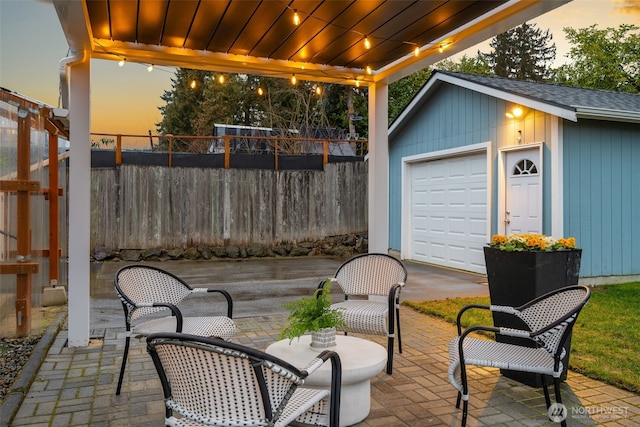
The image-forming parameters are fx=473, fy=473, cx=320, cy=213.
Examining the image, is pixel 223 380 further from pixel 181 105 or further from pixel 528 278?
pixel 181 105

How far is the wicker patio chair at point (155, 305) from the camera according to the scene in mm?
3299

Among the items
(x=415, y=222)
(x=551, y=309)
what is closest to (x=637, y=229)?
(x=415, y=222)

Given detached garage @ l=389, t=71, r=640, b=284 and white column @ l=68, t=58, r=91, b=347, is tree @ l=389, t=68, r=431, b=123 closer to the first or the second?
detached garage @ l=389, t=71, r=640, b=284

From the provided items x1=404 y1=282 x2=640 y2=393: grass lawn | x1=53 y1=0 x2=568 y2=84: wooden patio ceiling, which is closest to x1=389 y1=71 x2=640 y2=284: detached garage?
x1=404 y1=282 x2=640 y2=393: grass lawn

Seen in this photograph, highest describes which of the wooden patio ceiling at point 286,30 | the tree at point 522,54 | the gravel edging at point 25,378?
the tree at point 522,54

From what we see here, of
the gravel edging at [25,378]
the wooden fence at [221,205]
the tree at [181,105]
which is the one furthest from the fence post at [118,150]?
the tree at [181,105]

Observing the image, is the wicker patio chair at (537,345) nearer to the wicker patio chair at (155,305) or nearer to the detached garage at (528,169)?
the wicker patio chair at (155,305)

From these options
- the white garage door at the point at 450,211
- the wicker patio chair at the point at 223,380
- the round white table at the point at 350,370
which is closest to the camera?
the wicker patio chair at the point at 223,380

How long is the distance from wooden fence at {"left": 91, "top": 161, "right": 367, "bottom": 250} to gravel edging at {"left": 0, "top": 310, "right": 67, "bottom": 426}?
20.2 ft

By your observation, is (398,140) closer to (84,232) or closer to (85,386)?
(84,232)

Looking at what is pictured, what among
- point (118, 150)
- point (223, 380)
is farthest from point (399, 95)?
point (223, 380)

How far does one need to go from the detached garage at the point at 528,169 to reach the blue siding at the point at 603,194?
15mm

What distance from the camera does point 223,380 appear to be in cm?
182

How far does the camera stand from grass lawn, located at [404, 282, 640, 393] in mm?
3557
